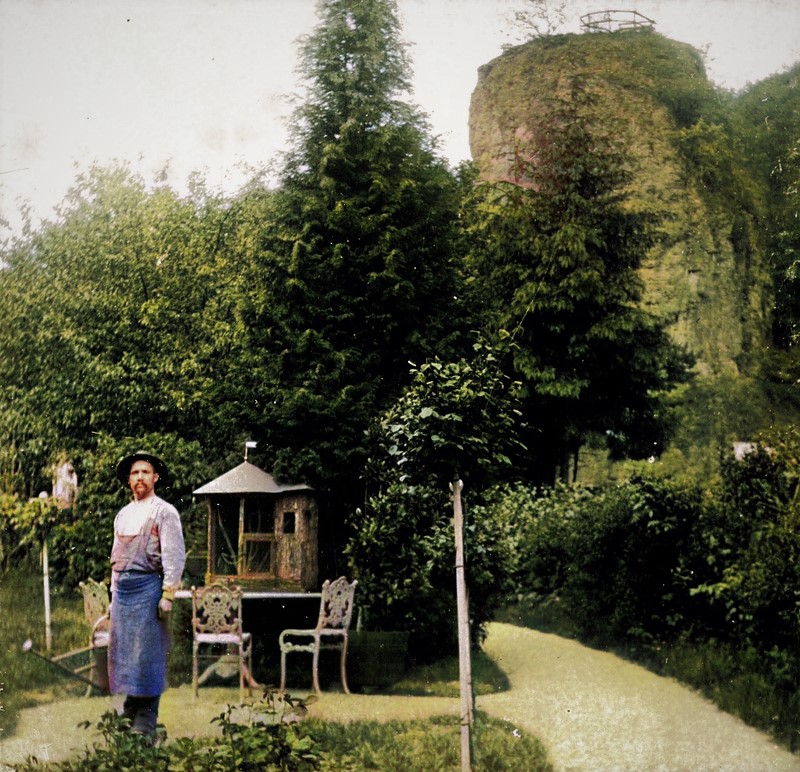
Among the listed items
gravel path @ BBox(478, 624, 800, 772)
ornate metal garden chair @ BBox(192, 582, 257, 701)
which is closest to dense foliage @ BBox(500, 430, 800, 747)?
gravel path @ BBox(478, 624, 800, 772)

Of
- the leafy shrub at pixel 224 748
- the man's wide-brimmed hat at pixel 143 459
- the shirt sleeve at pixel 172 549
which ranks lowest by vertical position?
the leafy shrub at pixel 224 748

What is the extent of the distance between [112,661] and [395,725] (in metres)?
2.20

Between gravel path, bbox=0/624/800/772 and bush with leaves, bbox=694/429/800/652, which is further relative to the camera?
bush with leaves, bbox=694/429/800/652

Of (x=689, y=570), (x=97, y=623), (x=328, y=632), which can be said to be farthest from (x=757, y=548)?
(x=97, y=623)

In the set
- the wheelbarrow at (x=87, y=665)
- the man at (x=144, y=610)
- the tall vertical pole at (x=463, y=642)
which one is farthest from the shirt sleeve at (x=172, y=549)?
the tall vertical pole at (x=463, y=642)

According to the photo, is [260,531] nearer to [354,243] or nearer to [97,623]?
[97,623]

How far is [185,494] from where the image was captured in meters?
6.68

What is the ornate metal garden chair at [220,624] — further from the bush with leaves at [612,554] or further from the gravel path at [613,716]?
the bush with leaves at [612,554]

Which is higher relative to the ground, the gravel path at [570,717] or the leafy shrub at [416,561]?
the leafy shrub at [416,561]

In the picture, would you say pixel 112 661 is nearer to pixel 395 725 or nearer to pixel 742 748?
pixel 395 725

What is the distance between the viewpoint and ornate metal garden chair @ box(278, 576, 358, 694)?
647 cm

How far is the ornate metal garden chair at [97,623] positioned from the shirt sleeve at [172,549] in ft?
1.89

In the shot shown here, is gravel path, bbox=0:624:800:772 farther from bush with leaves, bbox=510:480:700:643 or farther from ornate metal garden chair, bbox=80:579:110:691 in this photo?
bush with leaves, bbox=510:480:700:643

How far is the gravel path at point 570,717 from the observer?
636cm
